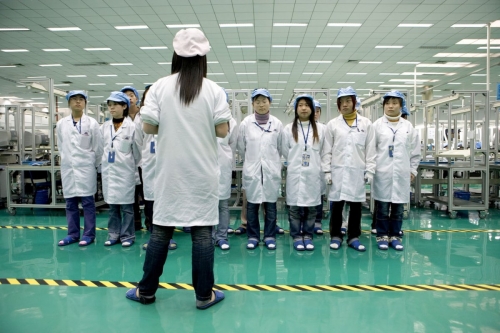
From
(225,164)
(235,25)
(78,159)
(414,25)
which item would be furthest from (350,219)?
(414,25)

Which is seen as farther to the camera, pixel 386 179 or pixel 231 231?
pixel 231 231

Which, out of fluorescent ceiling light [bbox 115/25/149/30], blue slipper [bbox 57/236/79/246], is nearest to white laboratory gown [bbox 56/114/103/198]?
blue slipper [bbox 57/236/79/246]

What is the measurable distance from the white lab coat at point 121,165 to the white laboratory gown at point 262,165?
108 cm

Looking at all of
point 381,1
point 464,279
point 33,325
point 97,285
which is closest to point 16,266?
point 97,285

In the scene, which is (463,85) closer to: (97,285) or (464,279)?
(464,279)

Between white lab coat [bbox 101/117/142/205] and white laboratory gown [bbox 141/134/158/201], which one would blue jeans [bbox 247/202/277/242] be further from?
white lab coat [bbox 101/117/142/205]

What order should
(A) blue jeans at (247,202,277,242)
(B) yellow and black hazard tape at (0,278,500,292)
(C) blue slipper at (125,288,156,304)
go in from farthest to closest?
(A) blue jeans at (247,202,277,242), (B) yellow and black hazard tape at (0,278,500,292), (C) blue slipper at (125,288,156,304)

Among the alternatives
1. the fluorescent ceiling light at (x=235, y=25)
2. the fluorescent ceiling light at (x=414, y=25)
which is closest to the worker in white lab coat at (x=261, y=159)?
the fluorescent ceiling light at (x=235, y=25)

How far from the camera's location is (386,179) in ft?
10.5

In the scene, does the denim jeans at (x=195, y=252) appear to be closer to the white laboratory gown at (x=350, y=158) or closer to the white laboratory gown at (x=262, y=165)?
the white laboratory gown at (x=262, y=165)

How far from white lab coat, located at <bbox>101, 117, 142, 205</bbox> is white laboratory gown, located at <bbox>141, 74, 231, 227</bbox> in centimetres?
148

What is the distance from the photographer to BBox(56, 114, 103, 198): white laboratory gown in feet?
11.1

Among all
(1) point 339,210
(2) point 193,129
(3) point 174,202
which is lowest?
(1) point 339,210

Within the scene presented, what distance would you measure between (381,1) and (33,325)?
7665 mm
